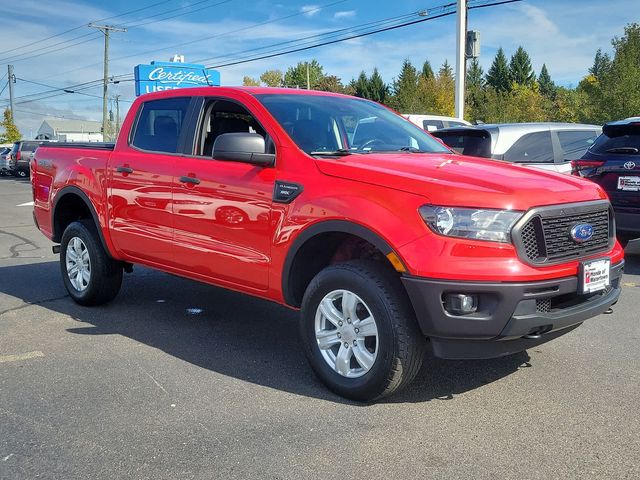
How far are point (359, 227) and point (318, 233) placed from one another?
0.32 meters

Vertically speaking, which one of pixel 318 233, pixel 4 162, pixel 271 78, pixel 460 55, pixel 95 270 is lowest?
pixel 95 270

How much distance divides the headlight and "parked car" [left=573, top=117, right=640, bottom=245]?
14.6 ft

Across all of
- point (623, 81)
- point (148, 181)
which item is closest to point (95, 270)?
point (148, 181)

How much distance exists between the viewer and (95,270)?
225 inches

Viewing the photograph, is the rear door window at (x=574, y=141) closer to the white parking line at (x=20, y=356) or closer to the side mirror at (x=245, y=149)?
the side mirror at (x=245, y=149)

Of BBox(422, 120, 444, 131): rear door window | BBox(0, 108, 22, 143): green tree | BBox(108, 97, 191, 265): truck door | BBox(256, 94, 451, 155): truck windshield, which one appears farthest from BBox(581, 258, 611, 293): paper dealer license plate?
BBox(0, 108, 22, 143): green tree

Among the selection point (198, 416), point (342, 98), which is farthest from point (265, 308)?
point (198, 416)

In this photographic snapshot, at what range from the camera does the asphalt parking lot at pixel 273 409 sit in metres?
2.99

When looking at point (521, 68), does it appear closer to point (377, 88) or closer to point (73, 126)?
point (377, 88)

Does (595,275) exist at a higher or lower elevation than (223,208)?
Result: lower

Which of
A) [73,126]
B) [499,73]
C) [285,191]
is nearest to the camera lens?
[285,191]

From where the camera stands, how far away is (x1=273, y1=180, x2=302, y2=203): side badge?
13.0 ft

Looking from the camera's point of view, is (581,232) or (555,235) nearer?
(555,235)

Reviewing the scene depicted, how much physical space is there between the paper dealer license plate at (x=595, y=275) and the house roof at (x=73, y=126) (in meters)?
137
